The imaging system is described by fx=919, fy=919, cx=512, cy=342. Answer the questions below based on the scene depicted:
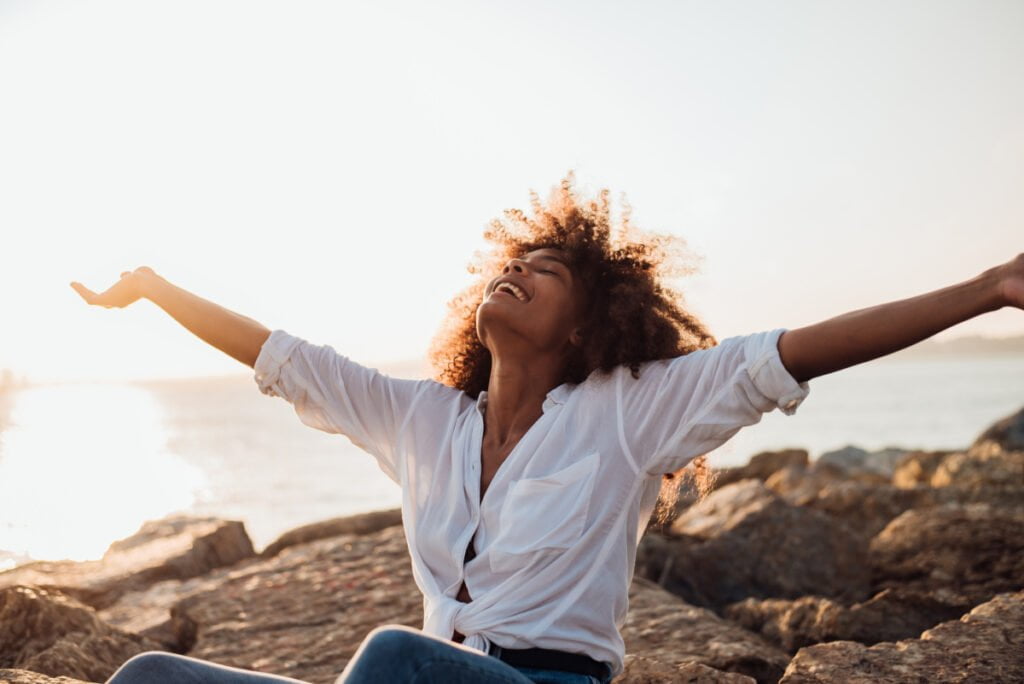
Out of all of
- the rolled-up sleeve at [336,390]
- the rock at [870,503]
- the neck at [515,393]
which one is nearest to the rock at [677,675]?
the neck at [515,393]

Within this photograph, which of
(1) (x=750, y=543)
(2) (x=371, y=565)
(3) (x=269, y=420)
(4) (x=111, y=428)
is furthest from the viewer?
(4) (x=111, y=428)

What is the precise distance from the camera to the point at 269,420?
76.8m

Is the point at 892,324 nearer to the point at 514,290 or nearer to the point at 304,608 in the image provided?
the point at 514,290

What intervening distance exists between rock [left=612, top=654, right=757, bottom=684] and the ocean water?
2.33ft

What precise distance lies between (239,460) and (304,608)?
42.1 meters

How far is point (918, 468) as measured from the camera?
46.5 feet

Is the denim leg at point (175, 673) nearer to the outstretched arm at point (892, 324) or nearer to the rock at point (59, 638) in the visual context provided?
the rock at point (59, 638)

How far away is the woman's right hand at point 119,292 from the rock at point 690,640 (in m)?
2.30

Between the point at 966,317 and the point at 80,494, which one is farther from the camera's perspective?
the point at 80,494

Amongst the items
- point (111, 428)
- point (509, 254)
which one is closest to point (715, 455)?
point (509, 254)

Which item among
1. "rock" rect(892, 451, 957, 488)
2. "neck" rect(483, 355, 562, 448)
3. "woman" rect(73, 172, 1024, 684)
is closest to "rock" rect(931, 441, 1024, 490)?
"rock" rect(892, 451, 957, 488)

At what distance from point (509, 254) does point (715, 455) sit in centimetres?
123

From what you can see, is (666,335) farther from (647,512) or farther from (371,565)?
(371,565)

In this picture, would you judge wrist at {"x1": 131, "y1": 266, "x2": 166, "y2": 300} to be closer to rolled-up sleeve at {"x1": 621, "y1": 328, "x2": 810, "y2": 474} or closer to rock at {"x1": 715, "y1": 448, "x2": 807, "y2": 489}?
rolled-up sleeve at {"x1": 621, "y1": 328, "x2": 810, "y2": 474}
